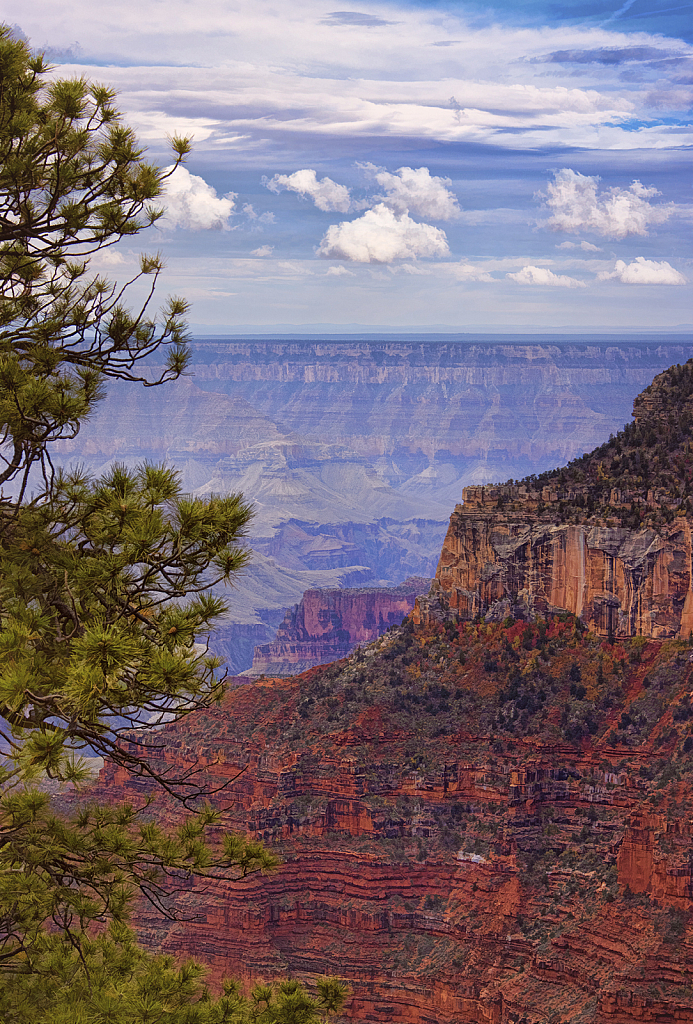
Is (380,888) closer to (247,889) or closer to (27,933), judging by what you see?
(247,889)

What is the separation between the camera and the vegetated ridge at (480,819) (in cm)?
4266

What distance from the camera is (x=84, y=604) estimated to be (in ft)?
41.1

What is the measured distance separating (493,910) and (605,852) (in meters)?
5.22

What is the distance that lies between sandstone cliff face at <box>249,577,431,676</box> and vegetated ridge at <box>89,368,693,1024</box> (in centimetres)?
9410

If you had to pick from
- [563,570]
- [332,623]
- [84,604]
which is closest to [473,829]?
[563,570]

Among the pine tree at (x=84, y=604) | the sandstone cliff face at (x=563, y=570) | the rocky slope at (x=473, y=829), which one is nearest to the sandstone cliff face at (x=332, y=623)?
the sandstone cliff face at (x=563, y=570)

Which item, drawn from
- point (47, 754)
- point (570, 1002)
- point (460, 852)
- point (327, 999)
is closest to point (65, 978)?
point (327, 999)

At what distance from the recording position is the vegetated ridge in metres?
42.7

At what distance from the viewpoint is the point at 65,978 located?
1460 cm

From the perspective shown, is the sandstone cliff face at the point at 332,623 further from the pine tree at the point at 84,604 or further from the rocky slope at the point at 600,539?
the pine tree at the point at 84,604

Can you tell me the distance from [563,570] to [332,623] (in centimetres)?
10456

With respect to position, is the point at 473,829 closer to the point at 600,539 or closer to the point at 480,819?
the point at 480,819

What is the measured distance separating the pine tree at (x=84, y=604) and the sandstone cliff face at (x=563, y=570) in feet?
119

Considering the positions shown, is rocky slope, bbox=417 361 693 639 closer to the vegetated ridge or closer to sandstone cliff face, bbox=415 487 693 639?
sandstone cliff face, bbox=415 487 693 639
